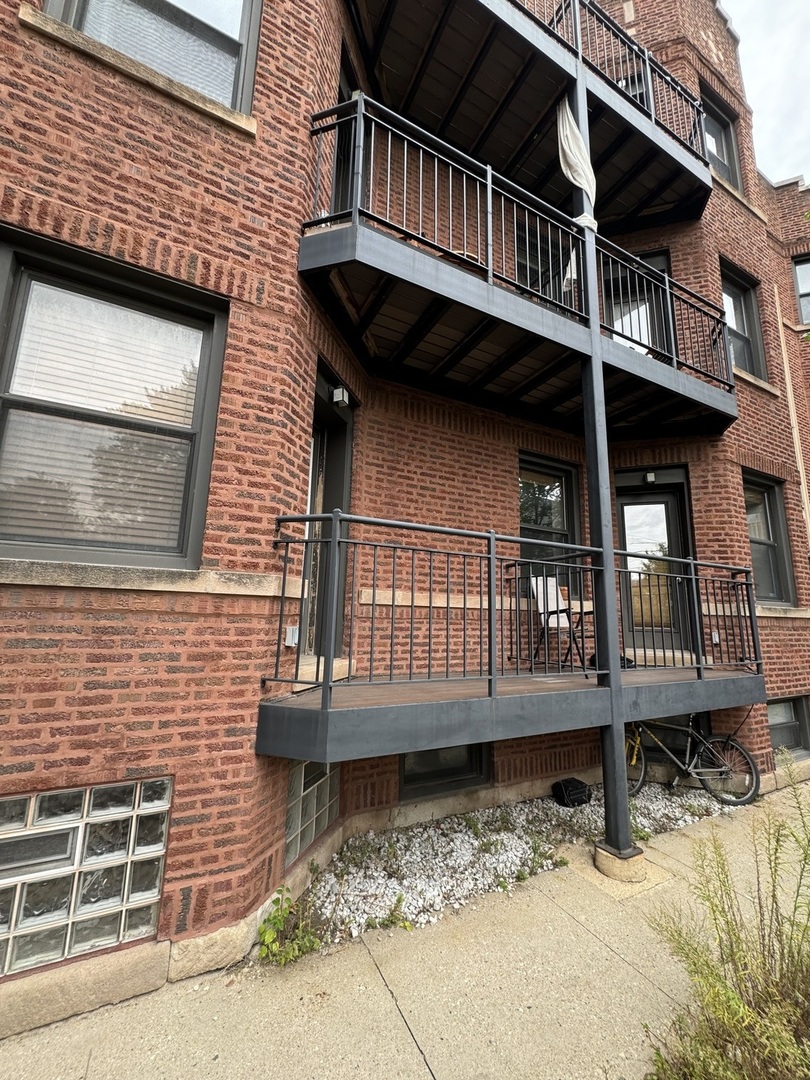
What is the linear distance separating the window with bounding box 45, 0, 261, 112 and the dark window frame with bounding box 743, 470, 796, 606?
7108mm

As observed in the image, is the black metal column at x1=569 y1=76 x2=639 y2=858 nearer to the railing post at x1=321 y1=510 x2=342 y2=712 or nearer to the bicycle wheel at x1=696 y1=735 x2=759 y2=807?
the bicycle wheel at x1=696 y1=735 x2=759 y2=807

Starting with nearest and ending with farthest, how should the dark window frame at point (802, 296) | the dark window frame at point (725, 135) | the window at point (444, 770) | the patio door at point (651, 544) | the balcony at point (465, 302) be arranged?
the balcony at point (465, 302)
the window at point (444, 770)
the patio door at point (651, 544)
the dark window frame at point (725, 135)
the dark window frame at point (802, 296)

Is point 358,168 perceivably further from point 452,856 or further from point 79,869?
point 452,856

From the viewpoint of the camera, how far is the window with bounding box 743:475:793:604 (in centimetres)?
670

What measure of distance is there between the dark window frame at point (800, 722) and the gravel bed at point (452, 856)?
6.41 feet

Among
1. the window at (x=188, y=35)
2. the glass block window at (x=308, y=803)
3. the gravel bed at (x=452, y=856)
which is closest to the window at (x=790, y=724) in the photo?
the gravel bed at (x=452, y=856)

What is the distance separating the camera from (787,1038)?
1633mm

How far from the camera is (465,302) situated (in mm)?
3908

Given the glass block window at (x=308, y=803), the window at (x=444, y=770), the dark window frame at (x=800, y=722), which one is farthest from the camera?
the dark window frame at (x=800, y=722)

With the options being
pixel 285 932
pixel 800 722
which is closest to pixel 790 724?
pixel 800 722

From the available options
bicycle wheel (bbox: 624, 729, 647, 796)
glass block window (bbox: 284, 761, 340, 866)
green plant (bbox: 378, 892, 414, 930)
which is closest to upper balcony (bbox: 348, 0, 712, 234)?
glass block window (bbox: 284, 761, 340, 866)

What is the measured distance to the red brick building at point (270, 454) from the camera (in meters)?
2.61

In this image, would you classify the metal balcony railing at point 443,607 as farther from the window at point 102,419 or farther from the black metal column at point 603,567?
the window at point 102,419

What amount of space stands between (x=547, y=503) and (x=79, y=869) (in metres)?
5.58
